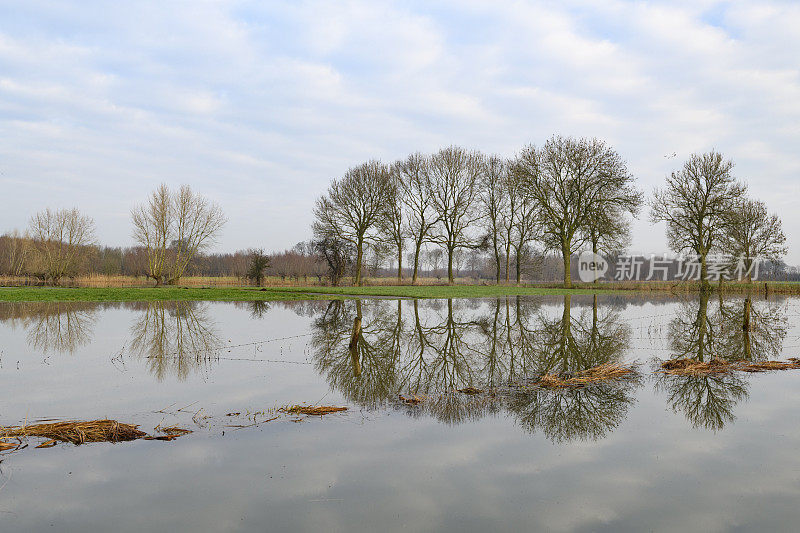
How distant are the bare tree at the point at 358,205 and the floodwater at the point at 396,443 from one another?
33777mm

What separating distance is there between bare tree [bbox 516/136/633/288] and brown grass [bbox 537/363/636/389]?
3377 cm

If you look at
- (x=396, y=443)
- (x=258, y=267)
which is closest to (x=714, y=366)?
(x=396, y=443)

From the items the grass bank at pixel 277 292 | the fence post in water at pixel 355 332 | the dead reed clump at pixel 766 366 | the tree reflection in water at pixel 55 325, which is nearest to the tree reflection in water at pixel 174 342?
the tree reflection in water at pixel 55 325

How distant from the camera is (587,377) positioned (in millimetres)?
8508

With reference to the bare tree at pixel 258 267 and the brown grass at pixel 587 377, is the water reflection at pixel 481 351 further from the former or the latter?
the bare tree at pixel 258 267

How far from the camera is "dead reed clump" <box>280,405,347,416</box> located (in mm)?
6578

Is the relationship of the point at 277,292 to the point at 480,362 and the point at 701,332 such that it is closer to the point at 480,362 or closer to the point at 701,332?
the point at 701,332

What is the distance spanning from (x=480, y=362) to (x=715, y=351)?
6.24m

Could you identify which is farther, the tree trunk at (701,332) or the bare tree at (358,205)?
the bare tree at (358,205)

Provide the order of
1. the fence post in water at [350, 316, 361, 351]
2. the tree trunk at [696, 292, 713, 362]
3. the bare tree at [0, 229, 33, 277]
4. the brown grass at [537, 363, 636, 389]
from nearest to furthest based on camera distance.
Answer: the brown grass at [537, 363, 636, 389] < the fence post in water at [350, 316, 361, 351] < the tree trunk at [696, 292, 713, 362] < the bare tree at [0, 229, 33, 277]

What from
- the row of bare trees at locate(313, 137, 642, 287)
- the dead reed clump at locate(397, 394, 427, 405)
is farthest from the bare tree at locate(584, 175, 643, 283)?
the dead reed clump at locate(397, 394, 427, 405)

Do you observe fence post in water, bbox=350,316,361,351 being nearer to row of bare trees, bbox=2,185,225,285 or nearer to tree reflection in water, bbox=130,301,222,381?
tree reflection in water, bbox=130,301,222,381

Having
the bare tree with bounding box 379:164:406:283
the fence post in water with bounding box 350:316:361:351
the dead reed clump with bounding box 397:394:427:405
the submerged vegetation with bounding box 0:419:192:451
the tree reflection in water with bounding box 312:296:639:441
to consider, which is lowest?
the submerged vegetation with bounding box 0:419:192:451

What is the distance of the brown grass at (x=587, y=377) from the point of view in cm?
811
